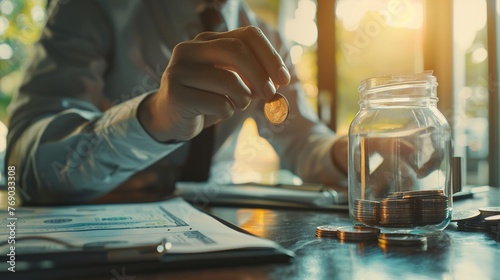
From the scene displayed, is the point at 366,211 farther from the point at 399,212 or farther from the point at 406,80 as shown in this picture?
the point at 406,80

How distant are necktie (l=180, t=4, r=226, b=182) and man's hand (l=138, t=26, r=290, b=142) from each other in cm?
60

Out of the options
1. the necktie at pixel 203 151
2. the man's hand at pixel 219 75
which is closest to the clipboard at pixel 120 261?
the man's hand at pixel 219 75

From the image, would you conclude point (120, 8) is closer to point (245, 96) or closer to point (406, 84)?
point (245, 96)

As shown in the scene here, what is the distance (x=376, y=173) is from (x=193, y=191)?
49 cm

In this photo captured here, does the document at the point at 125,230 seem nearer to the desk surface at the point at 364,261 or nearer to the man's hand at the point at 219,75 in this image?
the desk surface at the point at 364,261

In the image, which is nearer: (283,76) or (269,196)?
(283,76)

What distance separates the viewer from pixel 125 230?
0.50 m

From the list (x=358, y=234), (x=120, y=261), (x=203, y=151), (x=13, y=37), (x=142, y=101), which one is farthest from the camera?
(x=13, y=37)

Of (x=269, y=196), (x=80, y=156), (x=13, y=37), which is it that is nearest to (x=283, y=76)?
(x=269, y=196)

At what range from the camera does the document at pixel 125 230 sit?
402 millimetres

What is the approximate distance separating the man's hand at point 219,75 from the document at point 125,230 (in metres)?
0.15

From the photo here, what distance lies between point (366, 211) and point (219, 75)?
24 centimetres

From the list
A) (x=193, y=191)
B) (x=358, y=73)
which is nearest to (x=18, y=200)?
(x=193, y=191)

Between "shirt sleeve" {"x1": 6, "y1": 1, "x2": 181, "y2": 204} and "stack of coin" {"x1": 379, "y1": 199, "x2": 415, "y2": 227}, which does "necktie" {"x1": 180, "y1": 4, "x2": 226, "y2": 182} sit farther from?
"stack of coin" {"x1": 379, "y1": 199, "x2": 415, "y2": 227}
